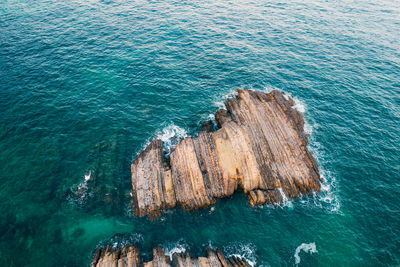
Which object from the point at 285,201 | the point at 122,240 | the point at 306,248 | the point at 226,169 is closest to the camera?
the point at 306,248

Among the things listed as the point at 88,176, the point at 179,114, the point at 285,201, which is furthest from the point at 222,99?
the point at 88,176

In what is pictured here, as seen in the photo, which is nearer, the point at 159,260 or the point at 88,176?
the point at 159,260

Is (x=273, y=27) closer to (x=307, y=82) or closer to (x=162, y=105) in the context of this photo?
(x=307, y=82)

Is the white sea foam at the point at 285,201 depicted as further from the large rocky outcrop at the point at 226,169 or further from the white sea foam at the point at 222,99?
the white sea foam at the point at 222,99

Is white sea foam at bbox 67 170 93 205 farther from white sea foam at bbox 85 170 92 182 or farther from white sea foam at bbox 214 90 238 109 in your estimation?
white sea foam at bbox 214 90 238 109

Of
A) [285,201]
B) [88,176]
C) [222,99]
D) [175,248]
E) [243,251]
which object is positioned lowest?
[243,251]

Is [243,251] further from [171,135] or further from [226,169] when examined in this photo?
[171,135]

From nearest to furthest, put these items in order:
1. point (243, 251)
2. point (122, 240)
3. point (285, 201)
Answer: point (243, 251) → point (122, 240) → point (285, 201)

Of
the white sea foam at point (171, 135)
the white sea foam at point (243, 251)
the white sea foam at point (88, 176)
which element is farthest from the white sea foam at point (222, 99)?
the white sea foam at point (243, 251)
